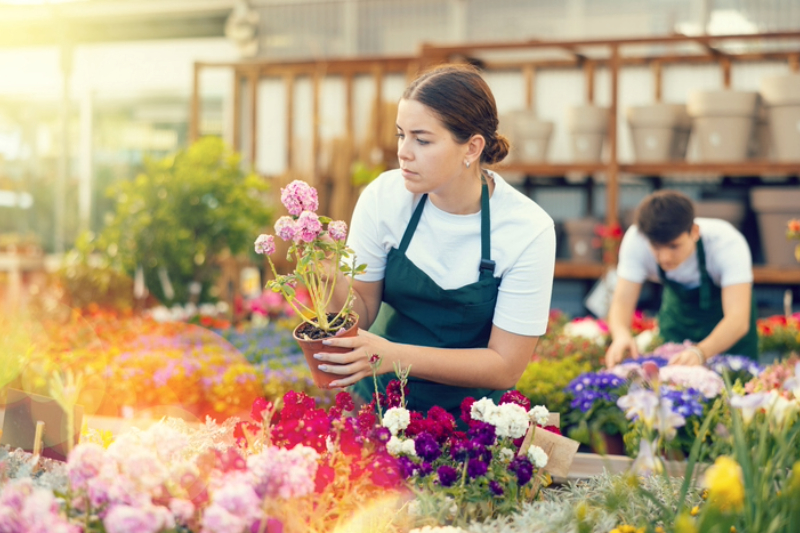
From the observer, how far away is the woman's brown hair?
1644mm

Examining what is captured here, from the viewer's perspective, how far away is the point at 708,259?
119 inches

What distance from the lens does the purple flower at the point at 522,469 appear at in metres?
1.32

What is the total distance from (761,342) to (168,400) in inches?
121

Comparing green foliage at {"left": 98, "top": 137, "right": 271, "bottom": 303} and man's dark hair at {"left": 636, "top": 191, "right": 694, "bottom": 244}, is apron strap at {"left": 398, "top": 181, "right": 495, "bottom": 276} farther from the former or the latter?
green foliage at {"left": 98, "top": 137, "right": 271, "bottom": 303}

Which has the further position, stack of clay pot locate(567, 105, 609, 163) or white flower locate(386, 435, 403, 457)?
stack of clay pot locate(567, 105, 609, 163)

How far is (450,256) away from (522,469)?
2.03 ft

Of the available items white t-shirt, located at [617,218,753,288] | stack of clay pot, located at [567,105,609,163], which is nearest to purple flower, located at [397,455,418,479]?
white t-shirt, located at [617,218,753,288]

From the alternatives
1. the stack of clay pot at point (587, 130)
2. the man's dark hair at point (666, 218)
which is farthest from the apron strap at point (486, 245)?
the stack of clay pot at point (587, 130)

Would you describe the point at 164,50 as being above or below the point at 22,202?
above

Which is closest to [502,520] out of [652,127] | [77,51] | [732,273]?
[732,273]

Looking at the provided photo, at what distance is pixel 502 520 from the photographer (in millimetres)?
1298

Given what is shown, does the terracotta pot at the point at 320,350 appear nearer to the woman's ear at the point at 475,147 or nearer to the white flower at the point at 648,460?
the woman's ear at the point at 475,147

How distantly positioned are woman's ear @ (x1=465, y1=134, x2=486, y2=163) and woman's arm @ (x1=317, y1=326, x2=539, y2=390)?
38 centimetres

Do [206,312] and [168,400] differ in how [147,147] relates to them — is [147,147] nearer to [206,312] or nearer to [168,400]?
[206,312]
